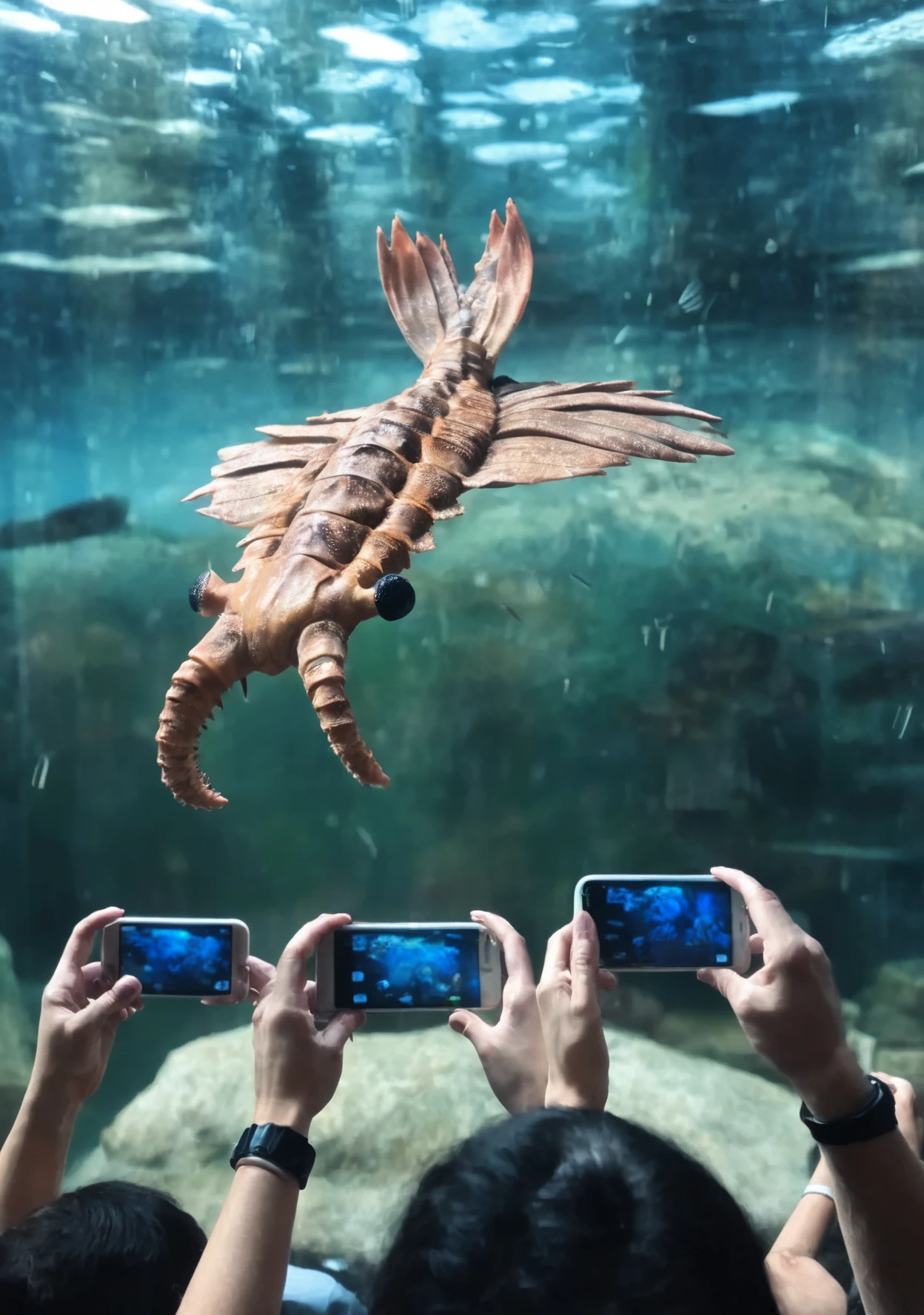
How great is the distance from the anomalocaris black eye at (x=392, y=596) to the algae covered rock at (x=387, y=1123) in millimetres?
1723

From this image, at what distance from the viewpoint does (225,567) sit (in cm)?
331

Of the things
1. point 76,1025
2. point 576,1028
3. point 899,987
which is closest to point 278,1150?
point 576,1028

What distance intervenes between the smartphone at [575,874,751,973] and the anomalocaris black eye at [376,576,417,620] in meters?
0.80

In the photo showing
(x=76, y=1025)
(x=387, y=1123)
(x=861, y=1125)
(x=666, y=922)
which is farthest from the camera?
(x=387, y=1123)

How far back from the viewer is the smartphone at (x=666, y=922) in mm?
1627

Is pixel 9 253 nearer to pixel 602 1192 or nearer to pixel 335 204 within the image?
pixel 335 204

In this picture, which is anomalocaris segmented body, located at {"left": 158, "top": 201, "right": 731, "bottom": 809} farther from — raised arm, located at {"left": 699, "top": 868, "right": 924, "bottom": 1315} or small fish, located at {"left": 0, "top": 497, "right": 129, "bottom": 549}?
raised arm, located at {"left": 699, "top": 868, "right": 924, "bottom": 1315}

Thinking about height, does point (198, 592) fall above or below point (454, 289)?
below

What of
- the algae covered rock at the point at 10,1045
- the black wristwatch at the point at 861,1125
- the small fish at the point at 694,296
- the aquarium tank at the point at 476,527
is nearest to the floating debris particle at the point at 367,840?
the aquarium tank at the point at 476,527

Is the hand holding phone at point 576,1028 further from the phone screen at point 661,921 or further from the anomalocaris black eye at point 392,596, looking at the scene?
the anomalocaris black eye at point 392,596

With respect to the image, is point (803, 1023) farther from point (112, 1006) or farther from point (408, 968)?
point (112, 1006)

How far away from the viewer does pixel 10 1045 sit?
3418 millimetres

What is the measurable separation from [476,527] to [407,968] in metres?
1.83

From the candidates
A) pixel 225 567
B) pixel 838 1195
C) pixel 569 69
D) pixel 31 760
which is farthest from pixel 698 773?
pixel 569 69
